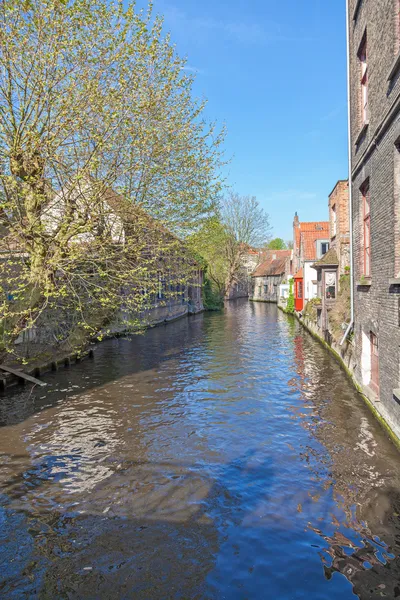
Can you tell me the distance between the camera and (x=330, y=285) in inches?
848

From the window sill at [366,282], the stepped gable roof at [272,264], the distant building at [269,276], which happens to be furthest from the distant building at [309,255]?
the stepped gable roof at [272,264]

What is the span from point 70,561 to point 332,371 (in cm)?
1098

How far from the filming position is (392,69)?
684cm

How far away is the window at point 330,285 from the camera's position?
21.2 m

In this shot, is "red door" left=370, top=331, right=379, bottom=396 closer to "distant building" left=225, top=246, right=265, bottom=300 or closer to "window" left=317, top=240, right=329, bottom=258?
"window" left=317, top=240, right=329, bottom=258

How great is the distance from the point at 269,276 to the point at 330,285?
45487mm

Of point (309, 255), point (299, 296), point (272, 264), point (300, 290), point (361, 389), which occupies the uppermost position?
point (272, 264)

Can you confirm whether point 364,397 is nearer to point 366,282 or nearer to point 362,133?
point 366,282

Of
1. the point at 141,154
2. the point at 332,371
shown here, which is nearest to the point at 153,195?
the point at 141,154

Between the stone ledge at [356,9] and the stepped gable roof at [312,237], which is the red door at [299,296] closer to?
the stepped gable roof at [312,237]

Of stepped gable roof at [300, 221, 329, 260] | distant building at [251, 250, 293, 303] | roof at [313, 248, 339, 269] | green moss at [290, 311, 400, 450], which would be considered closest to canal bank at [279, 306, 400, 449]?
green moss at [290, 311, 400, 450]

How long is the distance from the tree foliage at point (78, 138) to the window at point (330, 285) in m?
10.9

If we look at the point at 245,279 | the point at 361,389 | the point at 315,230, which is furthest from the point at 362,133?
the point at 245,279

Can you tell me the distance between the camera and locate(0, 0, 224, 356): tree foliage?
9.52 m
